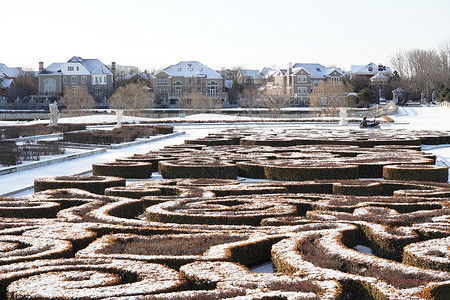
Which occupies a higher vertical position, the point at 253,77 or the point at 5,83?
the point at 253,77

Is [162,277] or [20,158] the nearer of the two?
[162,277]

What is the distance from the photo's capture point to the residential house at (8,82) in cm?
7600

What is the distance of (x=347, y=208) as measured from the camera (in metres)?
7.87

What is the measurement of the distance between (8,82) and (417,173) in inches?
→ 2901

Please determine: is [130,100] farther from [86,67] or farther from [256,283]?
[256,283]

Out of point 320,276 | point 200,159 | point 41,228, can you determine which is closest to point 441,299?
point 320,276

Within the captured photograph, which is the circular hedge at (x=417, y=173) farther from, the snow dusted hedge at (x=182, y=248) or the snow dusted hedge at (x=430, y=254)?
the snow dusted hedge at (x=182, y=248)

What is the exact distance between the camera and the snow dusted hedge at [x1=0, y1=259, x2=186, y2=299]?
440 centimetres

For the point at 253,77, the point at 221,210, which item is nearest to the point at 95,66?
the point at 253,77

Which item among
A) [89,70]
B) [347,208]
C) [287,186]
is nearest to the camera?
[347,208]

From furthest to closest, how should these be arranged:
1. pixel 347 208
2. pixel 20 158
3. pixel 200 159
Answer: pixel 20 158, pixel 200 159, pixel 347 208

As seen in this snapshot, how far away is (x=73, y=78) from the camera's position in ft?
253

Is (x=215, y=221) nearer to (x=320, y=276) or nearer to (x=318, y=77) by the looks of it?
(x=320, y=276)

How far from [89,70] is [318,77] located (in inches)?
1222
